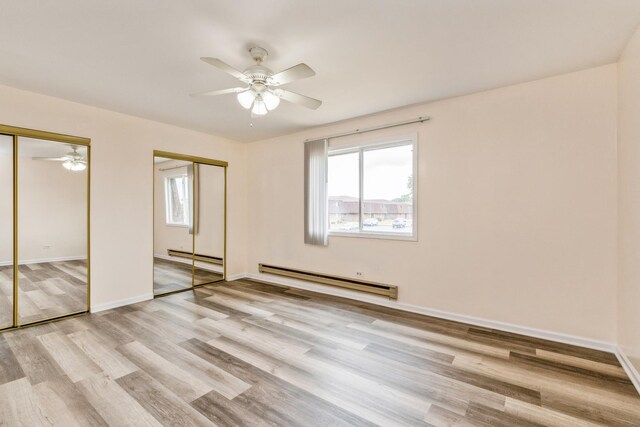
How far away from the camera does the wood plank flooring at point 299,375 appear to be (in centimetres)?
186

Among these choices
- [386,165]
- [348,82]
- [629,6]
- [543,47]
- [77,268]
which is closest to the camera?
[629,6]

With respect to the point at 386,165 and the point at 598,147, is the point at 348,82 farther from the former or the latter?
the point at 598,147

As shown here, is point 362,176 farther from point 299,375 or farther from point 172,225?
point 172,225

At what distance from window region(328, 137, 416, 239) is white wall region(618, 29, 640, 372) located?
1824 mm

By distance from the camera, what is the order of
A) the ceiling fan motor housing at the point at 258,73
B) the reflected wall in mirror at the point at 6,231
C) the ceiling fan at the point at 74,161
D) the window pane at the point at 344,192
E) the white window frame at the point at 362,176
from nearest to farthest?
the ceiling fan motor housing at the point at 258,73 < the reflected wall in mirror at the point at 6,231 < the ceiling fan at the point at 74,161 < the white window frame at the point at 362,176 < the window pane at the point at 344,192

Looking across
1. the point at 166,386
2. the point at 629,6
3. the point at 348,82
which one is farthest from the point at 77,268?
the point at 629,6

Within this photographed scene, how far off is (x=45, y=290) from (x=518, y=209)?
537cm

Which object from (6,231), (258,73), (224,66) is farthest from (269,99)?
(6,231)

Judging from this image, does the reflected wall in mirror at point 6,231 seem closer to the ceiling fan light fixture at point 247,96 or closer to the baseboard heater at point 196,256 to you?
the baseboard heater at point 196,256

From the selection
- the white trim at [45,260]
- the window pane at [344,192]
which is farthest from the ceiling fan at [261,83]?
the white trim at [45,260]

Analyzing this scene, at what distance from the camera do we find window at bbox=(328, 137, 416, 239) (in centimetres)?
383

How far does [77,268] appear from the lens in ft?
12.1

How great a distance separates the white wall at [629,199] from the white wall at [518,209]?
0.46ft

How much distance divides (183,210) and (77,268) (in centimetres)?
151
